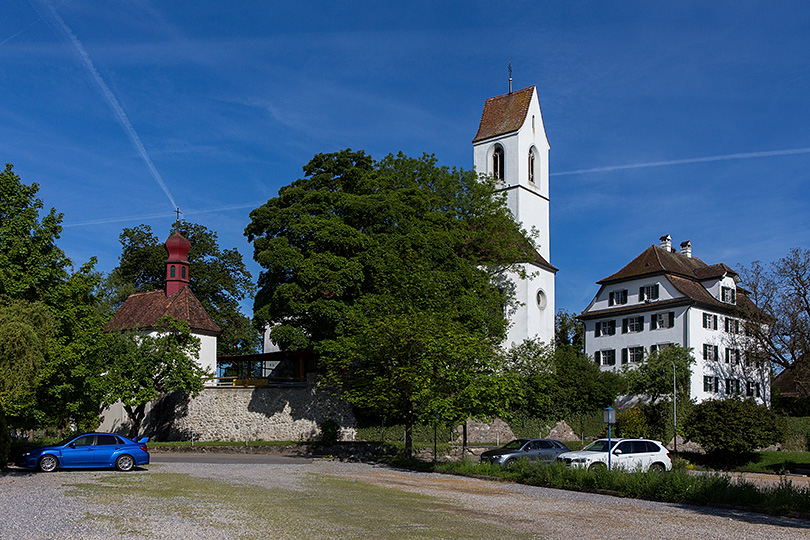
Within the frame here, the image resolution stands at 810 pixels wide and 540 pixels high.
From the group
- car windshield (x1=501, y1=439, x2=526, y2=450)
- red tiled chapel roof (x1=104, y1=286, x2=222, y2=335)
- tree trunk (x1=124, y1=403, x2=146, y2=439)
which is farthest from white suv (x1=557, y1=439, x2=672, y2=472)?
red tiled chapel roof (x1=104, y1=286, x2=222, y2=335)

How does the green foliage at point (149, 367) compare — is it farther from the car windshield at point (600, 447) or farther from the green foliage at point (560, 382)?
the car windshield at point (600, 447)

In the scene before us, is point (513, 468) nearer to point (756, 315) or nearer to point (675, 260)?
point (756, 315)

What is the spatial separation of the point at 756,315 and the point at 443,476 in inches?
1480

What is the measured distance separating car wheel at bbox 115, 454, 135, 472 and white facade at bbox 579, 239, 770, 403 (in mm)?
39872

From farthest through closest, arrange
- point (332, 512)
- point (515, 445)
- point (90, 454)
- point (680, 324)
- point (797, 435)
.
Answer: point (680, 324) < point (797, 435) < point (515, 445) < point (90, 454) < point (332, 512)

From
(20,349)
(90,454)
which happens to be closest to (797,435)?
(90,454)

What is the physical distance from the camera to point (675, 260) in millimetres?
61094

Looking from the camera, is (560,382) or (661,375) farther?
(661,375)

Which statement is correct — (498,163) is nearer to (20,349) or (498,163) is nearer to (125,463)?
(125,463)

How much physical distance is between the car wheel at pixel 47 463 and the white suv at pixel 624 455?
16.0 m

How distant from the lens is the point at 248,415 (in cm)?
4384

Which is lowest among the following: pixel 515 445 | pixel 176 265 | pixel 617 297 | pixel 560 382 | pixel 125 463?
pixel 125 463

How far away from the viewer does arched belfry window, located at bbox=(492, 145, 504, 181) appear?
59969mm

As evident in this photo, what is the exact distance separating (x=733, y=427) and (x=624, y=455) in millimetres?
17995
